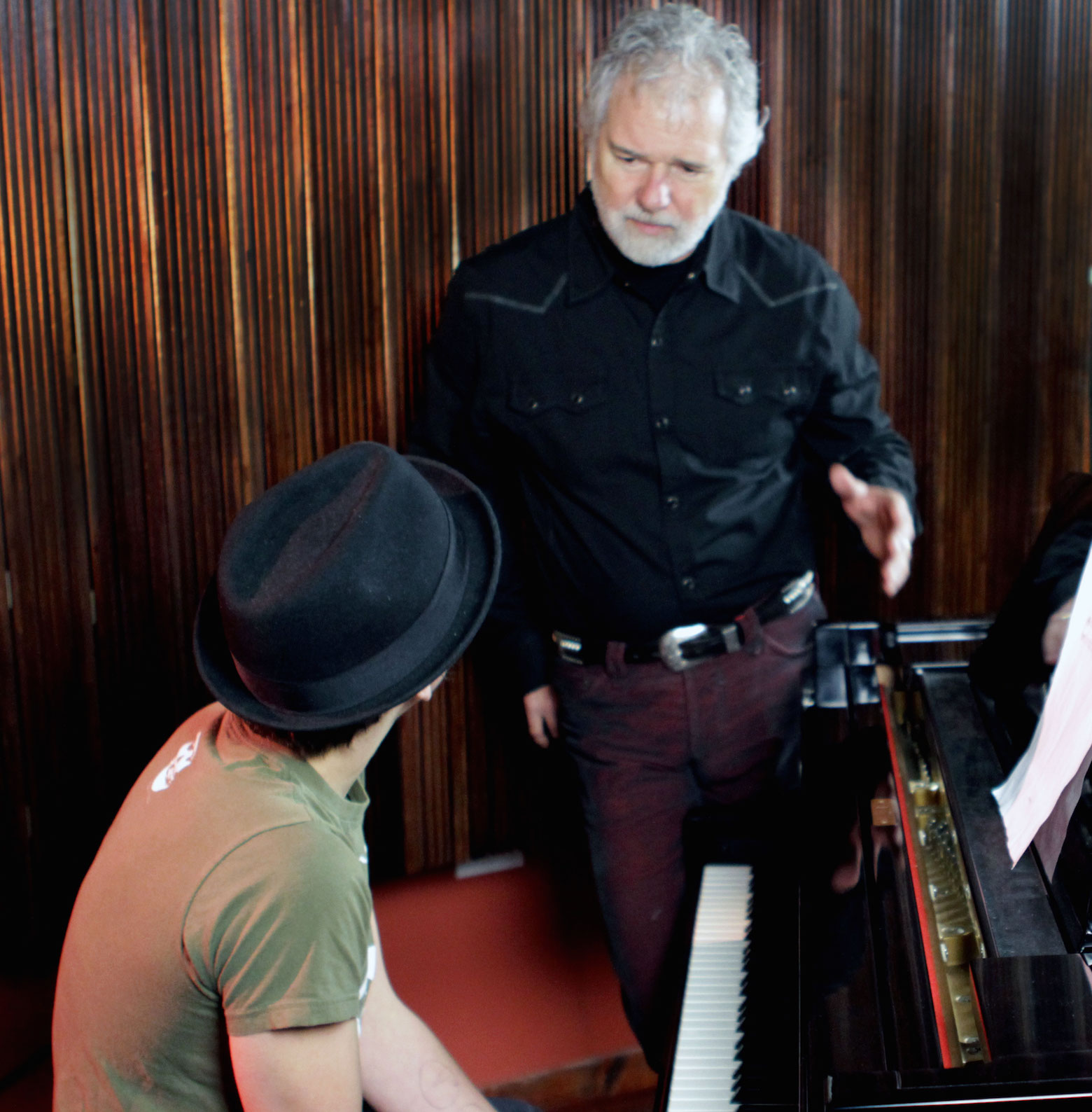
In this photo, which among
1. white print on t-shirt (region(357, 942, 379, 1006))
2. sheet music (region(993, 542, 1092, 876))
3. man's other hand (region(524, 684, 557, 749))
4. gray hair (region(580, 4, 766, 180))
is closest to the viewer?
sheet music (region(993, 542, 1092, 876))

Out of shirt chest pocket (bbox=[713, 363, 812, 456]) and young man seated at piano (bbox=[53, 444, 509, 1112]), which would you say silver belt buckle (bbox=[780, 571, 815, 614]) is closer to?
shirt chest pocket (bbox=[713, 363, 812, 456])

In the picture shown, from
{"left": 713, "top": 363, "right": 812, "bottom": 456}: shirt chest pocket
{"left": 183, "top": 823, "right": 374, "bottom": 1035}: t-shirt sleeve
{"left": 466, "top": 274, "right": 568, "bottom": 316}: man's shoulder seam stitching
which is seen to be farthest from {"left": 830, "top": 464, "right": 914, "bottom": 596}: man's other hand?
{"left": 183, "top": 823, "right": 374, "bottom": 1035}: t-shirt sleeve

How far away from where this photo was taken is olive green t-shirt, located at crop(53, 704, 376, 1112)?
3.43ft

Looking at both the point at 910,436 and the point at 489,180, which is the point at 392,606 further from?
the point at 910,436

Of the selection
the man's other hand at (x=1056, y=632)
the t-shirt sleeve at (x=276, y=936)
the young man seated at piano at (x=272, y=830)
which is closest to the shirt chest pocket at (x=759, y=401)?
the man's other hand at (x=1056, y=632)

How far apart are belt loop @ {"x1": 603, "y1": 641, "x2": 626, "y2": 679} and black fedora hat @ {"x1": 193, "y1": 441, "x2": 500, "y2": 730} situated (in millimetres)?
730

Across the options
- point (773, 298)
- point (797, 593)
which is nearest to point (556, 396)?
point (773, 298)

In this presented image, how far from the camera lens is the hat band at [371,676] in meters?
1.16

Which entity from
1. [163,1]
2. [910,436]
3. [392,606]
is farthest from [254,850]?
[910,436]

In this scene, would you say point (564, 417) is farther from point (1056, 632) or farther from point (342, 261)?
point (1056, 632)

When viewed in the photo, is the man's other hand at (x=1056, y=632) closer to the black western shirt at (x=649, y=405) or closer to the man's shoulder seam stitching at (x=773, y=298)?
the black western shirt at (x=649, y=405)

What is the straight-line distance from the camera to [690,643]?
6.52 feet

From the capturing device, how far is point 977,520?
269cm

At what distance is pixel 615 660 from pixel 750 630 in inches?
9.1
